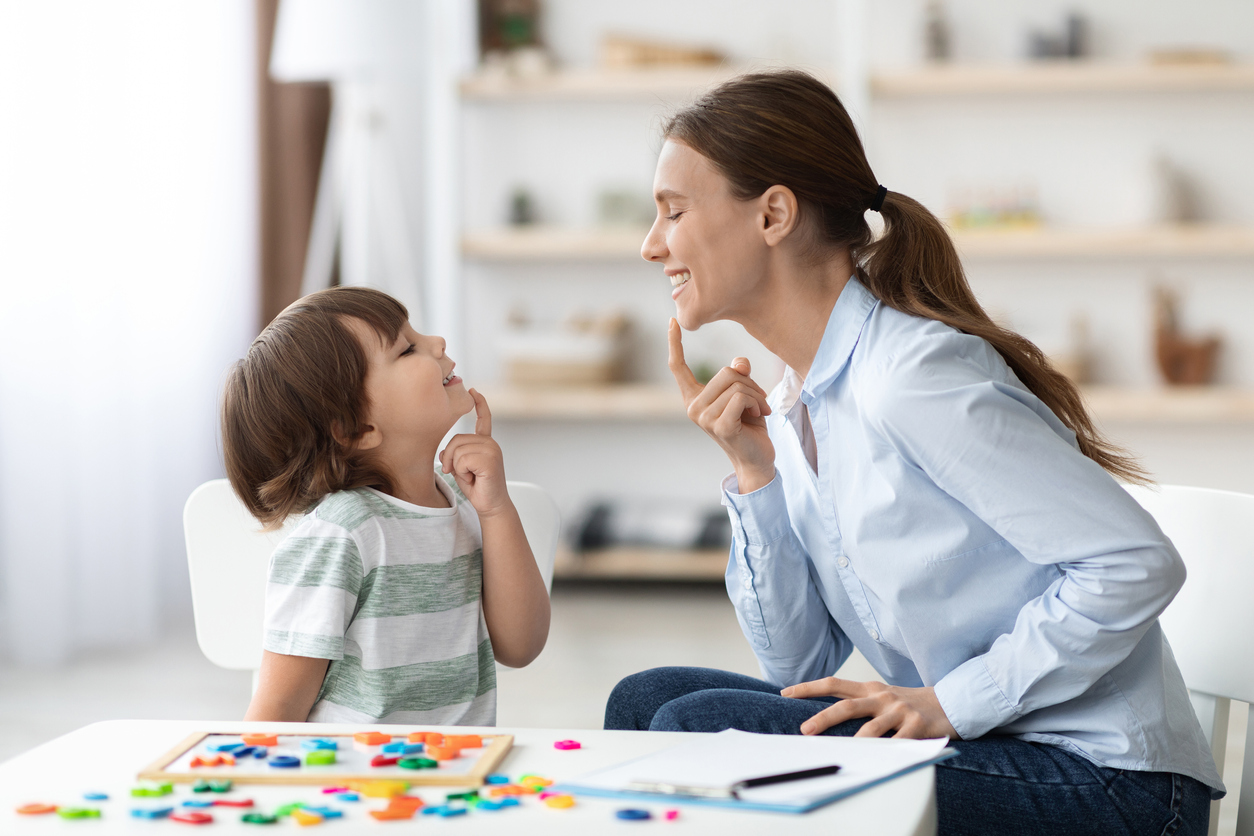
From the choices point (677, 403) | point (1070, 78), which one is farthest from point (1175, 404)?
point (677, 403)

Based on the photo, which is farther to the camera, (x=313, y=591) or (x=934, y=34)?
(x=934, y=34)

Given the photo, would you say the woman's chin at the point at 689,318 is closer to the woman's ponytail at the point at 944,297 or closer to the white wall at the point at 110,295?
the woman's ponytail at the point at 944,297

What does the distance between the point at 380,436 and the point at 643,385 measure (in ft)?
10.0

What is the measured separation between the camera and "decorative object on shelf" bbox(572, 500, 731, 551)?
3.90 metres

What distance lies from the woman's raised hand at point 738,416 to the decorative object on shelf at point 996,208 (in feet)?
9.00

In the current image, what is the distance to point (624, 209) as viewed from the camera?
4.07m

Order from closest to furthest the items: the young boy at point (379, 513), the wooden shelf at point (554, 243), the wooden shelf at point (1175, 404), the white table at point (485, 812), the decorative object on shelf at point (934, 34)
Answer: the white table at point (485, 812), the young boy at point (379, 513), the wooden shelf at point (1175, 404), the decorative object on shelf at point (934, 34), the wooden shelf at point (554, 243)

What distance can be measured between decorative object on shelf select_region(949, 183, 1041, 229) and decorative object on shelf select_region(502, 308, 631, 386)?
3.91 feet

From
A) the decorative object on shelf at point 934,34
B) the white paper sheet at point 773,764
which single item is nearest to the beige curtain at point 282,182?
the decorative object on shelf at point 934,34

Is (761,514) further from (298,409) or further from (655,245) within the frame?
(298,409)

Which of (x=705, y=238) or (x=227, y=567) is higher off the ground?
(x=705, y=238)

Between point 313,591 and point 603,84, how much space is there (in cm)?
318

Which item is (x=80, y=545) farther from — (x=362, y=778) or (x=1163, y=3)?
(x=1163, y=3)

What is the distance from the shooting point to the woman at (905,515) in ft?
3.37
